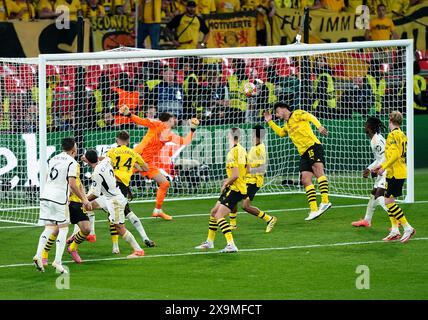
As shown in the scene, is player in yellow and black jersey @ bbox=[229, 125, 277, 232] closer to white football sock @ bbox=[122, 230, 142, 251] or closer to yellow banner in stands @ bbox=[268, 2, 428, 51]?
white football sock @ bbox=[122, 230, 142, 251]

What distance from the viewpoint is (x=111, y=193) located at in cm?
1702

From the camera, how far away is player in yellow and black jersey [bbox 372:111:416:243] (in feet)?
57.5

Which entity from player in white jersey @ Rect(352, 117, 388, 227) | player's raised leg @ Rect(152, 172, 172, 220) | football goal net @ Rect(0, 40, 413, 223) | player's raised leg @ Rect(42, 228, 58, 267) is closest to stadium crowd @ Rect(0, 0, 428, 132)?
football goal net @ Rect(0, 40, 413, 223)

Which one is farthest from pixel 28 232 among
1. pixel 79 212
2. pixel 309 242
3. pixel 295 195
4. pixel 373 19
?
pixel 373 19

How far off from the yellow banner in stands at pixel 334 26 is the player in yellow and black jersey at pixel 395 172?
11018mm

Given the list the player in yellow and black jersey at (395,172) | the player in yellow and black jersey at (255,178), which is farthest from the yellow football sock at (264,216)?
the player in yellow and black jersey at (395,172)

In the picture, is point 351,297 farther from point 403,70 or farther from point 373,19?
point 373,19

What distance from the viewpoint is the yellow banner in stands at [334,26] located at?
28.5 metres

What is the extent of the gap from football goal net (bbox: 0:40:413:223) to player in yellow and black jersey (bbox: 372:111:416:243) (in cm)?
525

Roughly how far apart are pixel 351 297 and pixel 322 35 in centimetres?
1641

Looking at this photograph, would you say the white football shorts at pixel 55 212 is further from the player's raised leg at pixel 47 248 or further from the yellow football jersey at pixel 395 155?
the yellow football jersey at pixel 395 155

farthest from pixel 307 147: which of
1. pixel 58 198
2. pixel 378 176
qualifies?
pixel 58 198

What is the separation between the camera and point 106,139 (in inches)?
920

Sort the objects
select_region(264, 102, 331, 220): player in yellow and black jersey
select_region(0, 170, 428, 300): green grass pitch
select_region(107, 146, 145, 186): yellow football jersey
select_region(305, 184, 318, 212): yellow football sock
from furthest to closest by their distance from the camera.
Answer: select_region(264, 102, 331, 220): player in yellow and black jersey
select_region(305, 184, 318, 212): yellow football sock
select_region(107, 146, 145, 186): yellow football jersey
select_region(0, 170, 428, 300): green grass pitch
